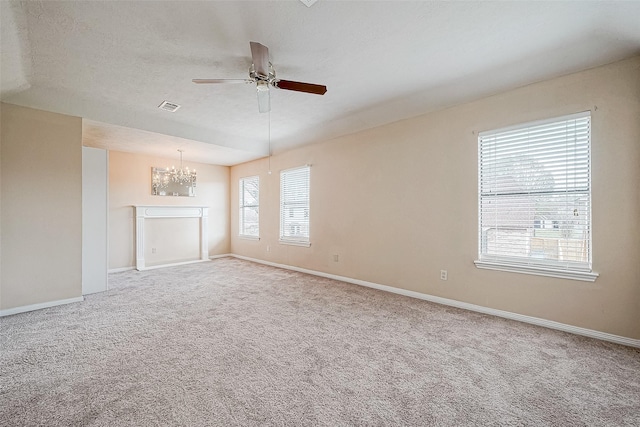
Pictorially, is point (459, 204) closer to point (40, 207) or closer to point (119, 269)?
point (40, 207)

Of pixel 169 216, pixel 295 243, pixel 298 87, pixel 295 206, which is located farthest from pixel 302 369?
pixel 169 216

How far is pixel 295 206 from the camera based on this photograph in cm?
555

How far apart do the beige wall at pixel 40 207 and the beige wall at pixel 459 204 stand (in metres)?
3.38

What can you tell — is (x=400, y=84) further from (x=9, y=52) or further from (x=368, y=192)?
(x=9, y=52)

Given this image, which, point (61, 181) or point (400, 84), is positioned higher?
point (400, 84)

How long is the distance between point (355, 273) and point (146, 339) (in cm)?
300

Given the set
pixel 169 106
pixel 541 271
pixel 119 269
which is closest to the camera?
pixel 541 271

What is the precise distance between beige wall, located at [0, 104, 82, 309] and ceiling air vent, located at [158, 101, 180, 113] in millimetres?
1049

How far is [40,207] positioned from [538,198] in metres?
5.94

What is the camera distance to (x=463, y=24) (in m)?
2.17

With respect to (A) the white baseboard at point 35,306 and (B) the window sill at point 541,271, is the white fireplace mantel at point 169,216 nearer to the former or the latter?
(A) the white baseboard at point 35,306

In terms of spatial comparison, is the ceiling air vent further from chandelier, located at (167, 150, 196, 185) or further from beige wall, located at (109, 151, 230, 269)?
beige wall, located at (109, 151, 230, 269)

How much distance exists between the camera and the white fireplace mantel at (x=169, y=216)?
569 cm

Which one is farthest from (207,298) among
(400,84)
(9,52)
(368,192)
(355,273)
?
(400,84)
